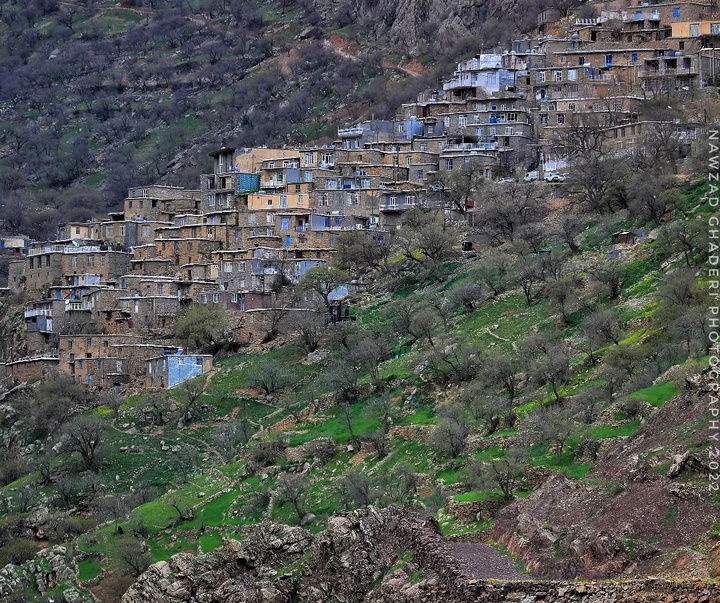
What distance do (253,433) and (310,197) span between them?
81.0 feet

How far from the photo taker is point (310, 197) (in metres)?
88.1

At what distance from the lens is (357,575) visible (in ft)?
125

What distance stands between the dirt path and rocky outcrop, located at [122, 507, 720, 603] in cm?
23

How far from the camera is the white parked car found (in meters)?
83.5

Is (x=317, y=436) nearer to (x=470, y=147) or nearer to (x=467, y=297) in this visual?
(x=467, y=297)

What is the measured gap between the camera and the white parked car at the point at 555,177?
83.5 m

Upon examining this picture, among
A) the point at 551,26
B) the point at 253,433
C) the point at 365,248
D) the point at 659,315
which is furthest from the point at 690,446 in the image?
the point at 551,26

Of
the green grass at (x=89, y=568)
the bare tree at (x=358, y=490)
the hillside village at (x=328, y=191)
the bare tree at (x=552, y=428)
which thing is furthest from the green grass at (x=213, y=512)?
the hillside village at (x=328, y=191)

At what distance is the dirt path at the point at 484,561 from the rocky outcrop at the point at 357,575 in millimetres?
228

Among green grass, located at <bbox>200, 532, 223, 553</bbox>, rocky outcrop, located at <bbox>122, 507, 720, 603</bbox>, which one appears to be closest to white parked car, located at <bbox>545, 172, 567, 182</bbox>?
green grass, located at <bbox>200, 532, 223, 553</bbox>

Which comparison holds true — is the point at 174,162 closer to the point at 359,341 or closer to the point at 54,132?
the point at 54,132

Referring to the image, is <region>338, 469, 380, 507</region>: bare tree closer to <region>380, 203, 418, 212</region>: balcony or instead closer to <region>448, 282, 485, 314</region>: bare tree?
<region>448, 282, 485, 314</region>: bare tree

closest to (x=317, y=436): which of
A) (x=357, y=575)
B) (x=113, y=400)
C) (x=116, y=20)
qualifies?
(x=113, y=400)

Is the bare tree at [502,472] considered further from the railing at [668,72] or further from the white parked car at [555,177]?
the railing at [668,72]
